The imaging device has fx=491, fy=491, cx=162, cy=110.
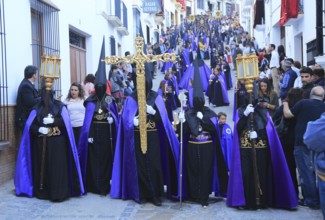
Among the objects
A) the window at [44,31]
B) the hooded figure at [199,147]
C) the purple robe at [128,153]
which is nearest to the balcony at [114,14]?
the window at [44,31]

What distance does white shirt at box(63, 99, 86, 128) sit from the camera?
8.72 m

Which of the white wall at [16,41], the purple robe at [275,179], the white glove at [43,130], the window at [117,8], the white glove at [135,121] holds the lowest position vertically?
the purple robe at [275,179]

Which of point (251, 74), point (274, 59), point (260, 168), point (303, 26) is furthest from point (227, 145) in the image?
point (274, 59)

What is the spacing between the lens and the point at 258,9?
100 ft

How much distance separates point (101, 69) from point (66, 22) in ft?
14.9

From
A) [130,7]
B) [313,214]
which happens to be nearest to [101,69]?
[313,214]

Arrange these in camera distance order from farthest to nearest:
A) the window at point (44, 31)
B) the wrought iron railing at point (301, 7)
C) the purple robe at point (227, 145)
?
the wrought iron railing at point (301, 7)
the window at point (44, 31)
the purple robe at point (227, 145)

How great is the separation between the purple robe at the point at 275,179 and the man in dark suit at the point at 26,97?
3587 mm

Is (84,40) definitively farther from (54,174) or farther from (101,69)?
(54,174)

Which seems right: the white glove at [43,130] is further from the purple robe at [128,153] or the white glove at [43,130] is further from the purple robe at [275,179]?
the purple robe at [275,179]

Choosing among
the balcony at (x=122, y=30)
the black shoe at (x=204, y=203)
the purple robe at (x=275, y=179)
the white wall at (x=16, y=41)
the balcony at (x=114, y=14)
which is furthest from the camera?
the balcony at (x=122, y=30)

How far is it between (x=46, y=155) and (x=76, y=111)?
1240mm

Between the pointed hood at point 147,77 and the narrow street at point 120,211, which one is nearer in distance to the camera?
the narrow street at point 120,211

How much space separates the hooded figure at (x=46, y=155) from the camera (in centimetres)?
771
